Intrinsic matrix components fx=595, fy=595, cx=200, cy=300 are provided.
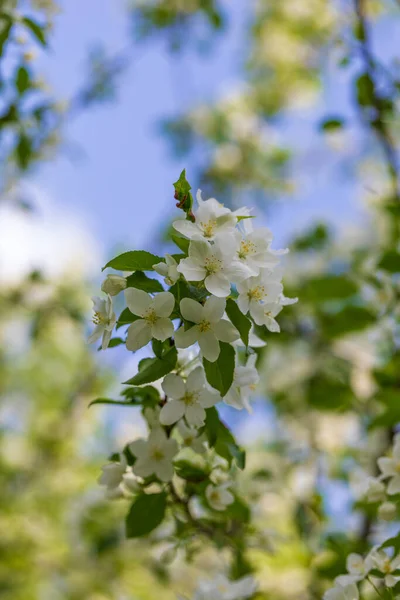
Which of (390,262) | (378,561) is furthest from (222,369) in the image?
(390,262)

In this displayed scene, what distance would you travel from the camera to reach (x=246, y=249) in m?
1.03

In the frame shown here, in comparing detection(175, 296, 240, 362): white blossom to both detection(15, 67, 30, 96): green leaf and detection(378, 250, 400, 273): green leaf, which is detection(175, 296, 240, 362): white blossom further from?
detection(15, 67, 30, 96): green leaf

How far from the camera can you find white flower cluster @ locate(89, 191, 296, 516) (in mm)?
935

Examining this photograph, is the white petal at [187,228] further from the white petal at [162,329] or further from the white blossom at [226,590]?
the white blossom at [226,590]

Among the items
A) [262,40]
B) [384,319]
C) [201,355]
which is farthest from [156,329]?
[262,40]

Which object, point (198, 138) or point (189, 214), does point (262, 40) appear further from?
point (189, 214)

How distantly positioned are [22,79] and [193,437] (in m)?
1.16

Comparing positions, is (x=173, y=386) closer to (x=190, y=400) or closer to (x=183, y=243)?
(x=190, y=400)

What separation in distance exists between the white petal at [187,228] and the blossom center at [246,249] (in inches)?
3.8

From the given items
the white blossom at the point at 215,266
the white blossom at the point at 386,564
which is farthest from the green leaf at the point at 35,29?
the white blossom at the point at 386,564

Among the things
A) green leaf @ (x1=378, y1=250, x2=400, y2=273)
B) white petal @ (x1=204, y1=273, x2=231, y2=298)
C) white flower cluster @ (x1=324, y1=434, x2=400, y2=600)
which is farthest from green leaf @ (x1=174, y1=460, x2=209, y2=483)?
green leaf @ (x1=378, y1=250, x2=400, y2=273)

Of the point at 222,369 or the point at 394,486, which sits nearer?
the point at 222,369

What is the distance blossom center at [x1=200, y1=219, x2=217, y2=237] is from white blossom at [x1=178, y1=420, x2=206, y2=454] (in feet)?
1.23

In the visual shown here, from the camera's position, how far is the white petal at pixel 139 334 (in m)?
0.94
